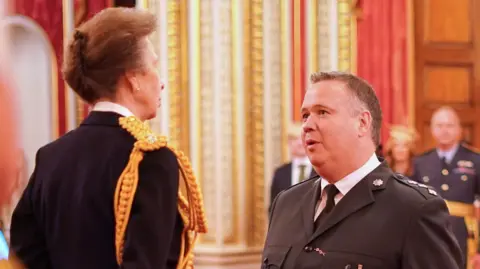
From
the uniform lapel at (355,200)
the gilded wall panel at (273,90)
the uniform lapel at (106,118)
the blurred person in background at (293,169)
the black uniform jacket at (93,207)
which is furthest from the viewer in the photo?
the gilded wall panel at (273,90)

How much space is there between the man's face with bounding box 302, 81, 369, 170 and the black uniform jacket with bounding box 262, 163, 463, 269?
0.09 meters

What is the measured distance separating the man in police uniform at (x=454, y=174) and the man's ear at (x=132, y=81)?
3.68 meters

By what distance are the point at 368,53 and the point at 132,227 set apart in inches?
178

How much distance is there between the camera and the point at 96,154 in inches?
70.6

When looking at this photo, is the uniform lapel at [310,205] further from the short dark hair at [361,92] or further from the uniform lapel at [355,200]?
the short dark hair at [361,92]

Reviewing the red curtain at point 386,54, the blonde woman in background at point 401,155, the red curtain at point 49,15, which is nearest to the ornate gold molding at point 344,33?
the red curtain at point 386,54

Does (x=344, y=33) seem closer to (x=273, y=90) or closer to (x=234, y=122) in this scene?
(x=273, y=90)

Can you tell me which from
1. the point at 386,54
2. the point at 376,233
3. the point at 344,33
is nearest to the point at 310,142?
the point at 376,233

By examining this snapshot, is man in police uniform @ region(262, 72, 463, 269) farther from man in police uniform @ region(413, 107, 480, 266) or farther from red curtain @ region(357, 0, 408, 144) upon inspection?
red curtain @ region(357, 0, 408, 144)

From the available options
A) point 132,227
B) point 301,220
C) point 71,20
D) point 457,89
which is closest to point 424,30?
point 457,89

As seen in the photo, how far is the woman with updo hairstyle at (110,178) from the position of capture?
1726 mm

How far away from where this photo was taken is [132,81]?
181 cm

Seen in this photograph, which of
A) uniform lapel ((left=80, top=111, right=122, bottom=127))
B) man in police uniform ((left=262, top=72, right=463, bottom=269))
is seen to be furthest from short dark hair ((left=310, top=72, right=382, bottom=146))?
uniform lapel ((left=80, top=111, right=122, bottom=127))

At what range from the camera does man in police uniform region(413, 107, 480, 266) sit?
5176 millimetres
